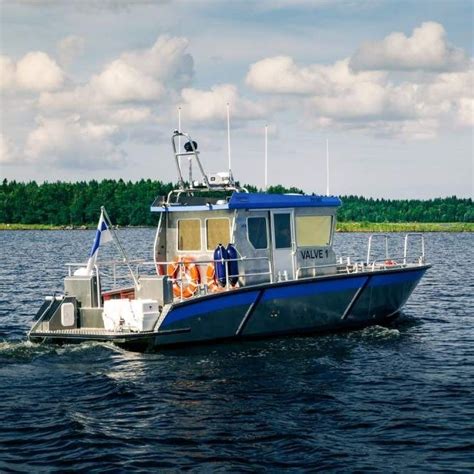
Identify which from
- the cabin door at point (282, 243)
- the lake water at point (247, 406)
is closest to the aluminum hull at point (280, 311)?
the lake water at point (247, 406)

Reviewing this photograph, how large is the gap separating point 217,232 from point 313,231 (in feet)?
8.86

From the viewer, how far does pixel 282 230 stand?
21172mm

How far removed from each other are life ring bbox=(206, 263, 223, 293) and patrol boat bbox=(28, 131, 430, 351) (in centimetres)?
3

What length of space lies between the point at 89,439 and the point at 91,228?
15790 cm

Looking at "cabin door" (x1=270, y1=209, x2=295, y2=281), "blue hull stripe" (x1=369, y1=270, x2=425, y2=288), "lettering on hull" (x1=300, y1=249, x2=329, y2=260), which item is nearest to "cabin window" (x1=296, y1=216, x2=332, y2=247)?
"lettering on hull" (x1=300, y1=249, x2=329, y2=260)

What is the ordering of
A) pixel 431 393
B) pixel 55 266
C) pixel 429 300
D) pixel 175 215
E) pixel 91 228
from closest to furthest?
1. pixel 431 393
2. pixel 175 215
3. pixel 429 300
4. pixel 55 266
5. pixel 91 228

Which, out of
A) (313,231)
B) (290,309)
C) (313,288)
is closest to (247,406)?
(290,309)

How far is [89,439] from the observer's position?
42.0ft

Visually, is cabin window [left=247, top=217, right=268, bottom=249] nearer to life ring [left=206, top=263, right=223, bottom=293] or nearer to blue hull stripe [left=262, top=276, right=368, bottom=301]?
life ring [left=206, top=263, right=223, bottom=293]

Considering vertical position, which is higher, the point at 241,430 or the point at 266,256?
the point at 266,256

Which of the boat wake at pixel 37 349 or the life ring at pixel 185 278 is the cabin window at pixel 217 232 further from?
the boat wake at pixel 37 349

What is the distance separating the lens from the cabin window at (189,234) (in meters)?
21.1

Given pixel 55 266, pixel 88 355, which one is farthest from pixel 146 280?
pixel 55 266

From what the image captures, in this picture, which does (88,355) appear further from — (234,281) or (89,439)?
(89,439)
